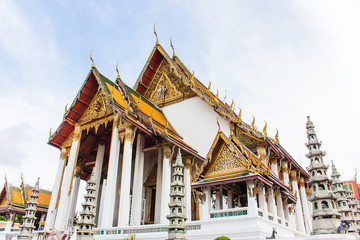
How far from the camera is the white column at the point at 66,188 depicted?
10301 millimetres

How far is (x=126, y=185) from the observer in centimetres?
966

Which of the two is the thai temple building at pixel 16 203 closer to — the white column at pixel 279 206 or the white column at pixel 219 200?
the white column at pixel 219 200

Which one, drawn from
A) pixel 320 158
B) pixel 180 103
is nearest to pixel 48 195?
pixel 180 103

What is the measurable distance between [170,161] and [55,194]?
4.22 metres

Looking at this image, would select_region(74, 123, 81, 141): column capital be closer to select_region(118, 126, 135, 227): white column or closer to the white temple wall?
select_region(118, 126, 135, 227): white column

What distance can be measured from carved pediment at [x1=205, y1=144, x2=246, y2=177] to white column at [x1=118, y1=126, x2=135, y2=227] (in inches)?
123

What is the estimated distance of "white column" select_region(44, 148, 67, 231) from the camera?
10.4m

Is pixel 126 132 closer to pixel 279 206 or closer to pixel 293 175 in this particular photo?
pixel 279 206

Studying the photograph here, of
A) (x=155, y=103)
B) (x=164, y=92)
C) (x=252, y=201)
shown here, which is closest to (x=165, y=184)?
(x=252, y=201)

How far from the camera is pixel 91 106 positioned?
39.6 feet

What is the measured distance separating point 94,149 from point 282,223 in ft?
28.5

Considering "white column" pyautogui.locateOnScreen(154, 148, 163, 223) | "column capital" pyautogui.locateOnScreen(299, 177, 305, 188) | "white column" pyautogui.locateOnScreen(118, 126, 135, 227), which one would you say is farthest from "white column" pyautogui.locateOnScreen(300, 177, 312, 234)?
"white column" pyautogui.locateOnScreen(118, 126, 135, 227)

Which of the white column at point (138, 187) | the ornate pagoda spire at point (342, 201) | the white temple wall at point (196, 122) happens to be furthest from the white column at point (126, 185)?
the ornate pagoda spire at point (342, 201)

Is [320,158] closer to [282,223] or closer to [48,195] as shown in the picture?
[282,223]
